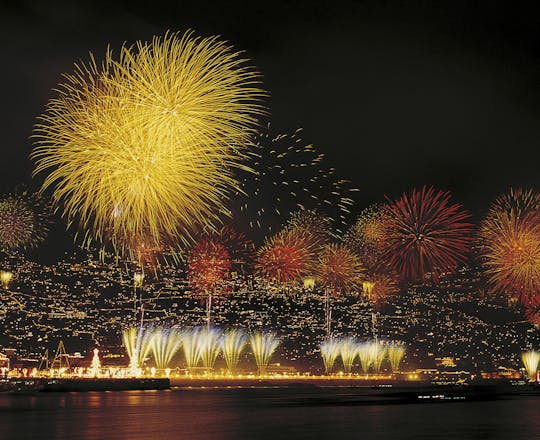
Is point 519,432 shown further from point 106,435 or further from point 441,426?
point 106,435

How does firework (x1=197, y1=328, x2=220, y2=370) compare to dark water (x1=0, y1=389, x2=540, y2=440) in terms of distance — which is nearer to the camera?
dark water (x1=0, y1=389, x2=540, y2=440)

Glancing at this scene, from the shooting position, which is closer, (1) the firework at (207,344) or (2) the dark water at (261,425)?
(2) the dark water at (261,425)

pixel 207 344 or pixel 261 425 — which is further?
pixel 207 344

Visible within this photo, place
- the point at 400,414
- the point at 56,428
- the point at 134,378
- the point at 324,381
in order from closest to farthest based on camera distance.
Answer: the point at 56,428
the point at 400,414
the point at 134,378
the point at 324,381

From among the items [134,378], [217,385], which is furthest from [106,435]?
[217,385]

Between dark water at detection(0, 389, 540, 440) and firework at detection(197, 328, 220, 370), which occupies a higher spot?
firework at detection(197, 328, 220, 370)

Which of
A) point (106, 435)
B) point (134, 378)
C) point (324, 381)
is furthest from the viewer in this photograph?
point (324, 381)

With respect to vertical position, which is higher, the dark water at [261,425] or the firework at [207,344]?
the firework at [207,344]

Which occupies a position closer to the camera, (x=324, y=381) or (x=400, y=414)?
→ (x=400, y=414)

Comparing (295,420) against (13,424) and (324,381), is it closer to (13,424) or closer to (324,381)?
(13,424)

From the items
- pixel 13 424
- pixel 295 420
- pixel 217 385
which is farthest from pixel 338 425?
pixel 217 385

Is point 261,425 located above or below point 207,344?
below
